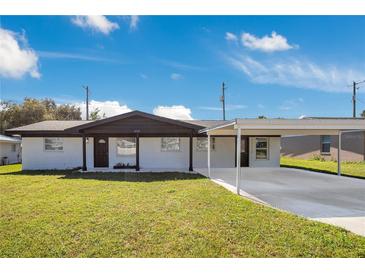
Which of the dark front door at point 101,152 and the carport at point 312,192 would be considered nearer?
the carport at point 312,192

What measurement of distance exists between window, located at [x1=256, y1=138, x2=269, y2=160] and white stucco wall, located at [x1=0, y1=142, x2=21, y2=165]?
63.3ft

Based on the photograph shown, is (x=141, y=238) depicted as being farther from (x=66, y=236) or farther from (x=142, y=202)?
(x=142, y=202)

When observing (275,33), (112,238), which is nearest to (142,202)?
(112,238)

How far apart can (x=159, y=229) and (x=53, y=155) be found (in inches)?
492

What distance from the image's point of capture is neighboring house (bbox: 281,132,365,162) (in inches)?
755

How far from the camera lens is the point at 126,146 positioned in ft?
48.0

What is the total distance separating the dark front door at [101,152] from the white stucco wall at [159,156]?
6.59ft

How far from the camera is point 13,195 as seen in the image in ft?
24.0

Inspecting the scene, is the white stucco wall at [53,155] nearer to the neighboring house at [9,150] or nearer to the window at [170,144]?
the window at [170,144]

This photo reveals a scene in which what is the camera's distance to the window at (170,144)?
14.8m

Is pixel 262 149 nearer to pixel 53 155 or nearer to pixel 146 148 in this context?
pixel 146 148

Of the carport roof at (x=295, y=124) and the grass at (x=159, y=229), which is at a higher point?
the carport roof at (x=295, y=124)

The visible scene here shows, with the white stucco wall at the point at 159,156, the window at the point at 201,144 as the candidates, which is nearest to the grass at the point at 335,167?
the window at the point at 201,144

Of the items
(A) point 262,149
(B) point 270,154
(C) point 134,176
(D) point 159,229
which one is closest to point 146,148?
(C) point 134,176
